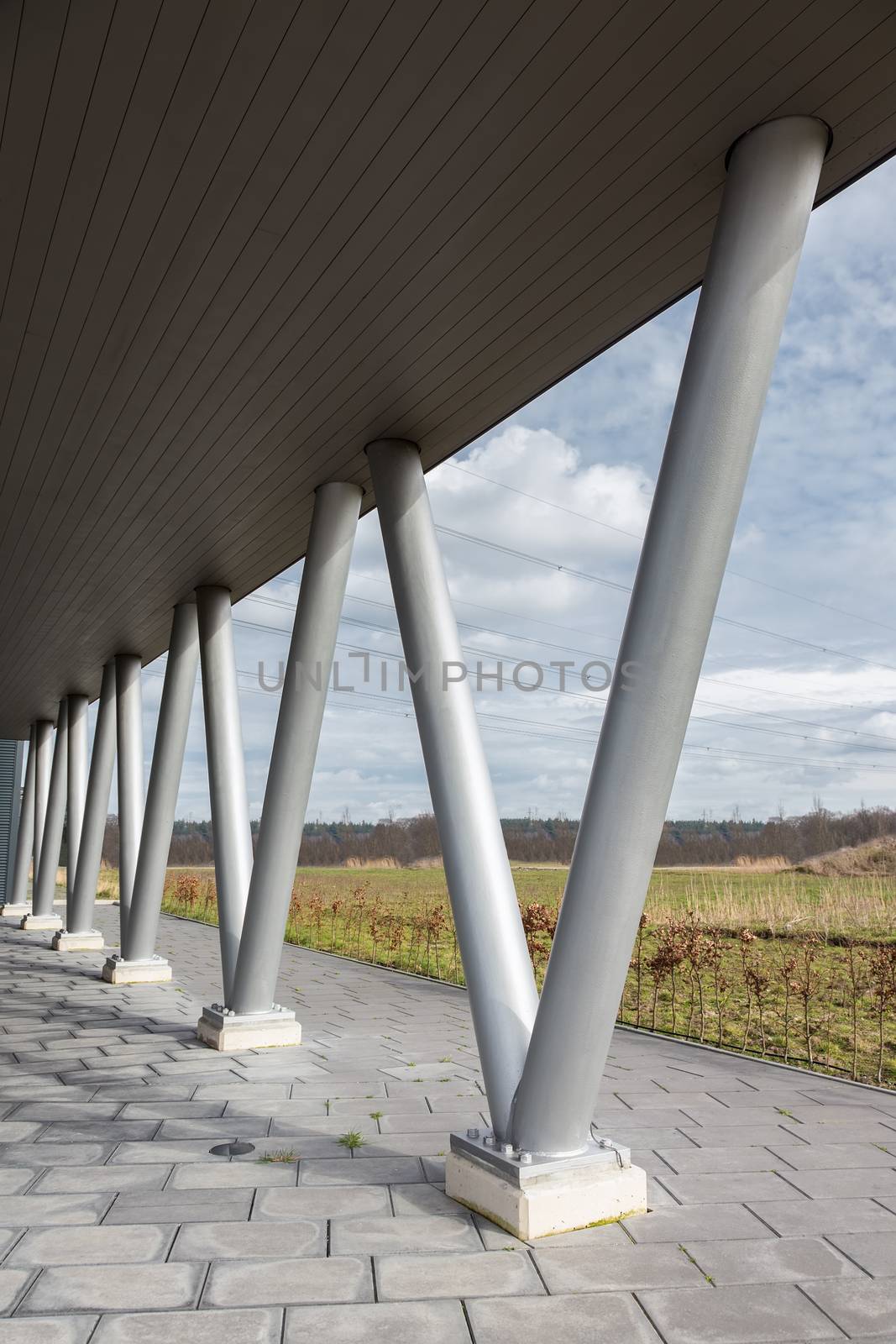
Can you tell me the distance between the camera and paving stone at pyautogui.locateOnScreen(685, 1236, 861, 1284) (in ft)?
11.1

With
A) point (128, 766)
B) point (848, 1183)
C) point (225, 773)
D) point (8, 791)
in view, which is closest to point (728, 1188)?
point (848, 1183)

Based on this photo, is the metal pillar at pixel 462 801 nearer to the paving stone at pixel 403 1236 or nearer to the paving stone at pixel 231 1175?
the paving stone at pixel 403 1236

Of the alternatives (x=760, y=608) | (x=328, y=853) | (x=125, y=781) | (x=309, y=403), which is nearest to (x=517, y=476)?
(x=760, y=608)

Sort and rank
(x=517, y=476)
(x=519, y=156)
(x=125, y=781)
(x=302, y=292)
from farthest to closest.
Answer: (x=517, y=476) → (x=125, y=781) → (x=302, y=292) → (x=519, y=156)

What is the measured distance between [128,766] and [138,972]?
2.73 metres

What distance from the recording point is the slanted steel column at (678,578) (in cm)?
359

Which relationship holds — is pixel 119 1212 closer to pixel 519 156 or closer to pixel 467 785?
pixel 467 785

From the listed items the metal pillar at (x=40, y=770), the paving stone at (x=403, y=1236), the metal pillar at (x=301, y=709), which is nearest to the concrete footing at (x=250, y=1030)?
the metal pillar at (x=301, y=709)

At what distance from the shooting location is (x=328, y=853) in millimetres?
34562

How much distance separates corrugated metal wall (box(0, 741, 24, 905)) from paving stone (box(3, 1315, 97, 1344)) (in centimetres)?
2280

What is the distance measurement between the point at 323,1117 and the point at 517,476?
208 ft

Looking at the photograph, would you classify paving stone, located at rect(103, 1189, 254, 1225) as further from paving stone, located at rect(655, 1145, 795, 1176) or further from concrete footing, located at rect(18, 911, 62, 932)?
concrete footing, located at rect(18, 911, 62, 932)

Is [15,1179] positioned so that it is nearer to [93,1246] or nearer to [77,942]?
[93,1246]

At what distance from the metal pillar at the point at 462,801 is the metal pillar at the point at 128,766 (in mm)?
7505
